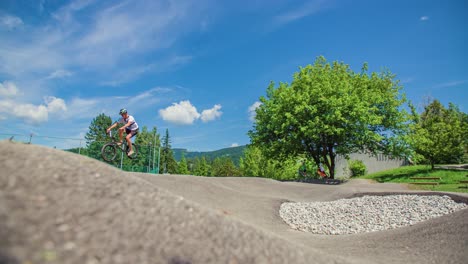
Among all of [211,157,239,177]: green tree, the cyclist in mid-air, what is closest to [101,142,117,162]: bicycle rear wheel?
the cyclist in mid-air

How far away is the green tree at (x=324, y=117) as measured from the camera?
16.8 m

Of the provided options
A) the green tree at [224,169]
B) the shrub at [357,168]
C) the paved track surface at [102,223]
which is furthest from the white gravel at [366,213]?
the green tree at [224,169]

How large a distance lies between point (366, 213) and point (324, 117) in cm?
934

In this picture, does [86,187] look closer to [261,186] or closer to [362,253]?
[362,253]

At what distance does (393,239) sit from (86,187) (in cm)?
550

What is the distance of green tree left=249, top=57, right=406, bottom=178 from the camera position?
16.8 m

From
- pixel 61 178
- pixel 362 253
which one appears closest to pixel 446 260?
pixel 362 253

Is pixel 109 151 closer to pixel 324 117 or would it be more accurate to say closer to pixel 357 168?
pixel 324 117

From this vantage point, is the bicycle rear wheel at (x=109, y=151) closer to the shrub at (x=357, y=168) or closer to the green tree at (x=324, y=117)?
the green tree at (x=324, y=117)

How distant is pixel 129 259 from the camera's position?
203 cm

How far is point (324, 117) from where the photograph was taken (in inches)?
667

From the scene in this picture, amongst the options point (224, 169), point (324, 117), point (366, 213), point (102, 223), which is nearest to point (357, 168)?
point (324, 117)

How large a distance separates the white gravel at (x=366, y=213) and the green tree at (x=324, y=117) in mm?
7338

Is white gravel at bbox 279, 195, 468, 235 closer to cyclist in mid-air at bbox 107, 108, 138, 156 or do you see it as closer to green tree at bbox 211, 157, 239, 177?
cyclist in mid-air at bbox 107, 108, 138, 156
